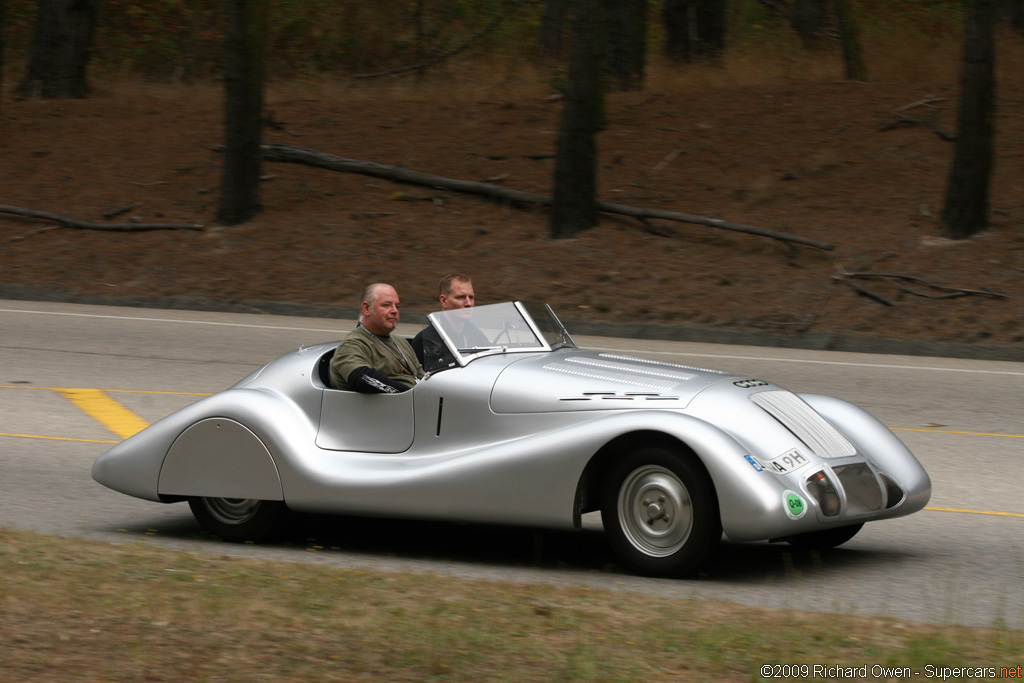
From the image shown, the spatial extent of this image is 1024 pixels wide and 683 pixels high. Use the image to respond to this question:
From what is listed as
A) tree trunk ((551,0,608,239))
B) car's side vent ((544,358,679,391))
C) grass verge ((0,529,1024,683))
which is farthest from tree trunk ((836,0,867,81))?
grass verge ((0,529,1024,683))

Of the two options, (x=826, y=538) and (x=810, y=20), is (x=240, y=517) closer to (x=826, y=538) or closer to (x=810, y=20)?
(x=826, y=538)

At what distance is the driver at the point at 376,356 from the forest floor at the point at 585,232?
9414 millimetres

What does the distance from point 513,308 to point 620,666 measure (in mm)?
3137

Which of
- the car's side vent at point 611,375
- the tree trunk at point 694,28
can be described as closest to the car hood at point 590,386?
the car's side vent at point 611,375

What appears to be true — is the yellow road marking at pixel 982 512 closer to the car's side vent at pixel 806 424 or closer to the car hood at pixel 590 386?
the car's side vent at pixel 806 424

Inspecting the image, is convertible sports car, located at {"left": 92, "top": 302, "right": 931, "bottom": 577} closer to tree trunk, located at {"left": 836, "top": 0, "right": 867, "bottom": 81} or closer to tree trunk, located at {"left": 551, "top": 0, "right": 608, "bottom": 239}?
tree trunk, located at {"left": 551, "top": 0, "right": 608, "bottom": 239}

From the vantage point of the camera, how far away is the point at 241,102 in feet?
65.0

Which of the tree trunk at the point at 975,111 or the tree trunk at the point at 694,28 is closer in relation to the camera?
the tree trunk at the point at 975,111

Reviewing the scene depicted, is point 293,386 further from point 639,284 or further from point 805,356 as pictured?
point 639,284

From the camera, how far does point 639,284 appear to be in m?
17.4

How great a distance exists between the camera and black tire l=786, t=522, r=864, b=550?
637 cm

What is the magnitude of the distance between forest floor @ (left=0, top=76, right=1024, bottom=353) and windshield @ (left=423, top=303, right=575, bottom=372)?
30.0 ft

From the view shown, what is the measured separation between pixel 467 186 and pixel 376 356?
14646 mm

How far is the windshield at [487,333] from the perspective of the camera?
21.5 ft
